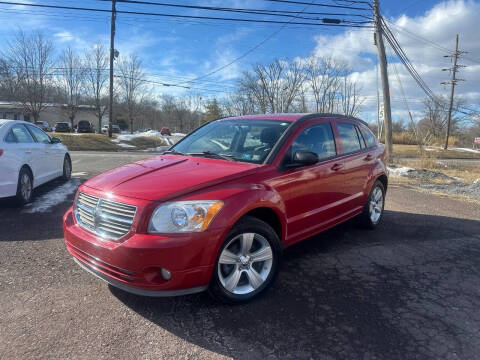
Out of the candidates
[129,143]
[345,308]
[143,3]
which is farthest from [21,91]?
[345,308]

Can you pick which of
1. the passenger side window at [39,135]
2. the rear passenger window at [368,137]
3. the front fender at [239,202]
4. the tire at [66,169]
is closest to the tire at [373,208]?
the rear passenger window at [368,137]

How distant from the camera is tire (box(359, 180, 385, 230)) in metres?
4.93

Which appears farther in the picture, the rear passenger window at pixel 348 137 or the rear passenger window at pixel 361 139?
the rear passenger window at pixel 361 139

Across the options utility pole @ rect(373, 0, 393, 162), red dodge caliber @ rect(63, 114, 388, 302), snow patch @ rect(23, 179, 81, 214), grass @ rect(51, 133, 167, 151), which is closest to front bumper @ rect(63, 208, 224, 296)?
red dodge caliber @ rect(63, 114, 388, 302)

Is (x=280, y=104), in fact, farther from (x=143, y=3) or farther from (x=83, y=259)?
(x=83, y=259)

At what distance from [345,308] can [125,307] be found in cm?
189

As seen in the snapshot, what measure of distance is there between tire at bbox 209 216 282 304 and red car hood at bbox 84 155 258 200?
477mm

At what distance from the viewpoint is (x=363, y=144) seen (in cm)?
496

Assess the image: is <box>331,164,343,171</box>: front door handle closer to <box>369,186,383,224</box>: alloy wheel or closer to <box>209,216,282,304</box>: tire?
<box>369,186,383,224</box>: alloy wheel

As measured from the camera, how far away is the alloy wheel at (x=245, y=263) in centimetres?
282

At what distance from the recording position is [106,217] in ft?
8.81

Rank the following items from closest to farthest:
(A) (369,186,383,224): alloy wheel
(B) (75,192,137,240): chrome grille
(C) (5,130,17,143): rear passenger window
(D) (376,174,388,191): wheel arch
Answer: (B) (75,192,137,240): chrome grille → (A) (369,186,383,224): alloy wheel → (D) (376,174,388,191): wheel arch → (C) (5,130,17,143): rear passenger window

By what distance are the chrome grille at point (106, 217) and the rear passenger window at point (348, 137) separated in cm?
296

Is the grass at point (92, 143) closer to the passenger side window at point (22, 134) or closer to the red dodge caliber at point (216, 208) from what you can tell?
the passenger side window at point (22, 134)
